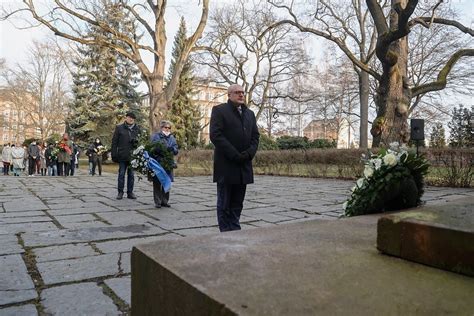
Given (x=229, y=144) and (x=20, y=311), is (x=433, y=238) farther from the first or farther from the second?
(x=229, y=144)

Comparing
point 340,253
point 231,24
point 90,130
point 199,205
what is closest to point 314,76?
point 231,24

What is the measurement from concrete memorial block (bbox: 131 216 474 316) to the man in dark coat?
6.70ft

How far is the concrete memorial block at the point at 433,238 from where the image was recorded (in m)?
1.50

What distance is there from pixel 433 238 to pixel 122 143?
7155 mm

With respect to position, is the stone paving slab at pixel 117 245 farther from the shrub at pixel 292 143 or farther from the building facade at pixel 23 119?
the building facade at pixel 23 119

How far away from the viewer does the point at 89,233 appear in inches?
187

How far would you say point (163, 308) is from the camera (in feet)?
5.07

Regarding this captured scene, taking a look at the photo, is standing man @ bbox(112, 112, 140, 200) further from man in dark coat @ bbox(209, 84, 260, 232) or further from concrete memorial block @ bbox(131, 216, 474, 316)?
concrete memorial block @ bbox(131, 216, 474, 316)

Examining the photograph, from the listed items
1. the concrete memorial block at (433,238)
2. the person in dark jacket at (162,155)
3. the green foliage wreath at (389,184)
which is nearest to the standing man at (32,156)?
the person in dark jacket at (162,155)

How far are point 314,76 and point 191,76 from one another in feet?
43.5

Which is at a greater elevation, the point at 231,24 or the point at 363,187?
the point at 231,24

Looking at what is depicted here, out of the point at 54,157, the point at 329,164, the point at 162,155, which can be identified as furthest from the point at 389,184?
the point at 54,157

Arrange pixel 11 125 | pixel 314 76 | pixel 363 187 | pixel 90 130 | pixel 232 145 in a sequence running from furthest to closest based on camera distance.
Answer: pixel 11 125 < pixel 314 76 < pixel 90 130 < pixel 232 145 < pixel 363 187

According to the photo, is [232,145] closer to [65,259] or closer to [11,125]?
[65,259]
